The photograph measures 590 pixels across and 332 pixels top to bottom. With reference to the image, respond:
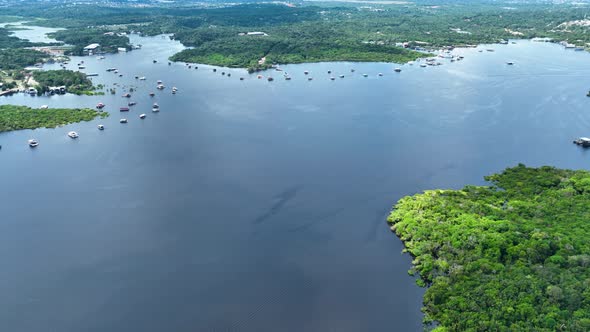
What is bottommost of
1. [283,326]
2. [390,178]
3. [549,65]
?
[283,326]

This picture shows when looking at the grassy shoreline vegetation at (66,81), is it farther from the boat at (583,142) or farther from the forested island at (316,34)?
the boat at (583,142)

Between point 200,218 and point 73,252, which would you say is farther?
point 200,218

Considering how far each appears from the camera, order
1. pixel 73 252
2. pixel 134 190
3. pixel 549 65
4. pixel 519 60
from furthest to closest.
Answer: pixel 519 60 → pixel 549 65 → pixel 134 190 → pixel 73 252

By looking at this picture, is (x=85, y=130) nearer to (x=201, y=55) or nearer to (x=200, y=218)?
(x=200, y=218)

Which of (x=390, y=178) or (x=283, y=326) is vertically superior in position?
(x=390, y=178)

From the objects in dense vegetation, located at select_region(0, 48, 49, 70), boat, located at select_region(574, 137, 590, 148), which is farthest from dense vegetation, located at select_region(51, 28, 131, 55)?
boat, located at select_region(574, 137, 590, 148)

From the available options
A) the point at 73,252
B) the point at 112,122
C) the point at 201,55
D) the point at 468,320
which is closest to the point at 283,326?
the point at 468,320

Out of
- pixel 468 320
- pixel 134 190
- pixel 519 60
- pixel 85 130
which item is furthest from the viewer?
pixel 519 60

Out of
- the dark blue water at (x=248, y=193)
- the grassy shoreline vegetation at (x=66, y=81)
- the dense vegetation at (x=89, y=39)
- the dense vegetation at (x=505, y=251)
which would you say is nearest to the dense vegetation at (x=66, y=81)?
the grassy shoreline vegetation at (x=66, y=81)
